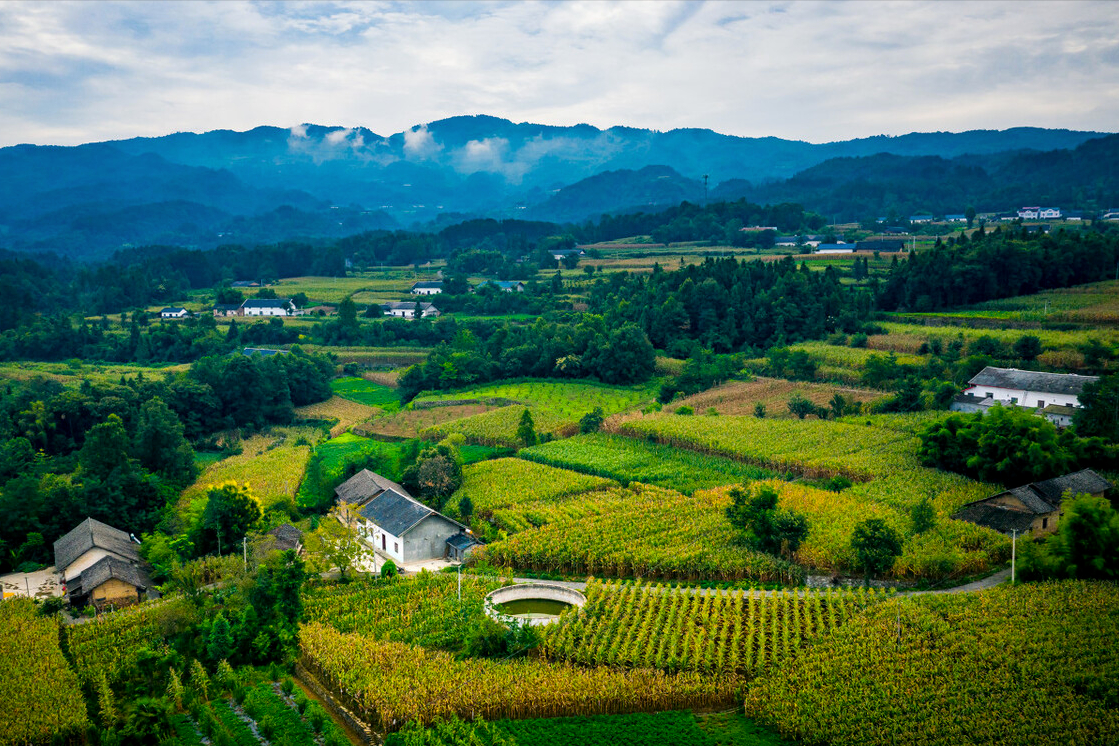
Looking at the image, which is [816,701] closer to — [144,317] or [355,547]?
[355,547]

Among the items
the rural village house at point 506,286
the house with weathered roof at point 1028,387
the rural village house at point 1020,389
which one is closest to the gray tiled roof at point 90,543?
the rural village house at point 1020,389

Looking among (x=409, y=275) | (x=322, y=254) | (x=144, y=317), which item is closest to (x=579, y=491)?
(x=144, y=317)

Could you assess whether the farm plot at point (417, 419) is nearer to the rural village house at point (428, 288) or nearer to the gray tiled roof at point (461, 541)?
the gray tiled roof at point (461, 541)

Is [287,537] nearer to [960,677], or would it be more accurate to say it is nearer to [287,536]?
[287,536]

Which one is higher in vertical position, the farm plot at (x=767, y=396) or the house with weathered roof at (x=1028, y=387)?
the house with weathered roof at (x=1028, y=387)

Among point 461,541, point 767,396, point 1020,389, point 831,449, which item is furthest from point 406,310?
point 1020,389
